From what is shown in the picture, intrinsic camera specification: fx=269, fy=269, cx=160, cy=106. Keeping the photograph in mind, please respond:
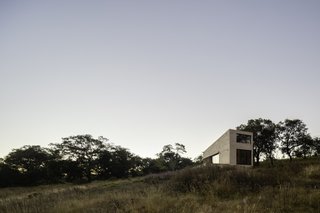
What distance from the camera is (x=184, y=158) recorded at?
75250 mm

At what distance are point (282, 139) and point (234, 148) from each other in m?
27.3

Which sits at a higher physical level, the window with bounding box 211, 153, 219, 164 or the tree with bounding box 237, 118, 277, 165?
the tree with bounding box 237, 118, 277, 165

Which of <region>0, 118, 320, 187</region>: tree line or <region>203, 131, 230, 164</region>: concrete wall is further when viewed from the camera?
<region>0, 118, 320, 187</region>: tree line

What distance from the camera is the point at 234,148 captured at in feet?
109

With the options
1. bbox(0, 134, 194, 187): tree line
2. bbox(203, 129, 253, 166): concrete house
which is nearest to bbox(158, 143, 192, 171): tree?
bbox(0, 134, 194, 187): tree line

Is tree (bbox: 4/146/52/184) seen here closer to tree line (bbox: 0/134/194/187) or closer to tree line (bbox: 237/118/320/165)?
tree line (bbox: 0/134/194/187)

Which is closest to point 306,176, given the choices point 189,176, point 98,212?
point 189,176

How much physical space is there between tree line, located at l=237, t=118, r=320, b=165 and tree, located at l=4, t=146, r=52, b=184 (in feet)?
138

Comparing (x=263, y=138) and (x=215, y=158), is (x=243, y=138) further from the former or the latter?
(x=263, y=138)

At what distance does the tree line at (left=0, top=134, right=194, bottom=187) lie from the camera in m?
52.2

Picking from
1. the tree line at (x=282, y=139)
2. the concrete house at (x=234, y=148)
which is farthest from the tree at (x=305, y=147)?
the concrete house at (x=234, y=148)

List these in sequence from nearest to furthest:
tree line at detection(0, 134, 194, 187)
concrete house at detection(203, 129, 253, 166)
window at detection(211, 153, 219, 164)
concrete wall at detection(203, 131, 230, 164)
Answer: concrete house at detection(203, 129, 253, 166) → concrete wall at detection(203, 131, 230, 164) → window at detection(211, 153, 219, 164) → tree line at detection(0, 134, 194, 187)

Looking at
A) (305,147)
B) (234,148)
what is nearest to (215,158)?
(234,148)

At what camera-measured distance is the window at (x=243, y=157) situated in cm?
3406
